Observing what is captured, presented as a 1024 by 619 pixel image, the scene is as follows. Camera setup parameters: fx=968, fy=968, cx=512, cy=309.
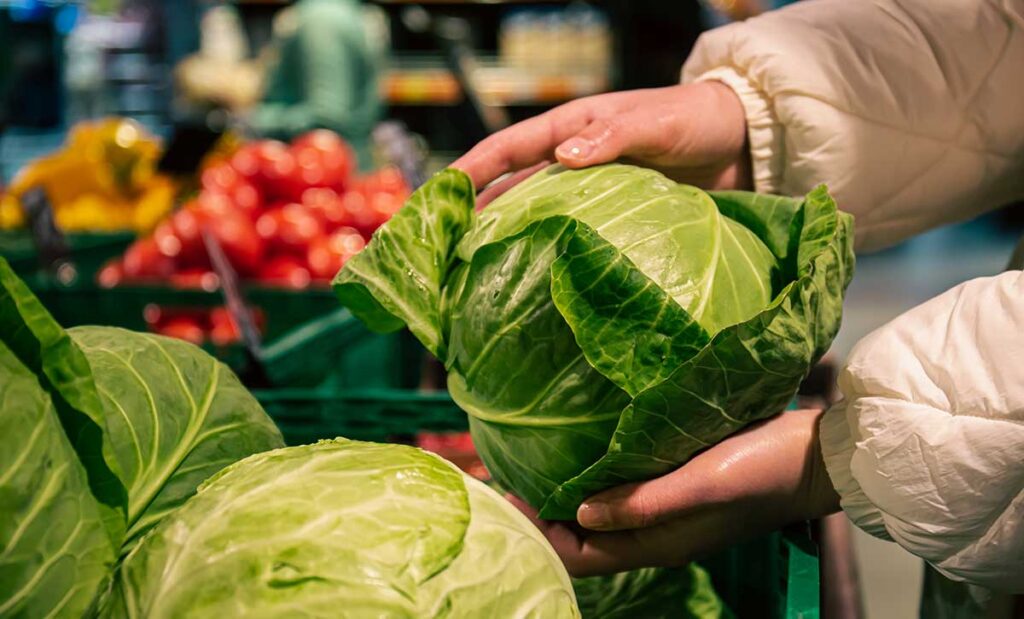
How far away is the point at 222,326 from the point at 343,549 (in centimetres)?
214

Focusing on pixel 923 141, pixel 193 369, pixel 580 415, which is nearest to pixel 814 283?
pixel 580 415

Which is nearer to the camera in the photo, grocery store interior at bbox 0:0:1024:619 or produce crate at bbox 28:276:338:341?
grocery store interior at bbox 0:0:1024:619

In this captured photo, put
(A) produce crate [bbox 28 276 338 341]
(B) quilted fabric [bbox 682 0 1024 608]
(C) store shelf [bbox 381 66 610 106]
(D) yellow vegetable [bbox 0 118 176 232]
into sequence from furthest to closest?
(C) store shelf [bbox 381 66 610 106], (D) yellow vegetable [bbox 0 118 176 232], (A) produce crate [bbox 28 276 338 341], (B) quilted fabric [bbox 682 0 1024 608]

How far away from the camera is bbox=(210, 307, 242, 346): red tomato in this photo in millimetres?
2723

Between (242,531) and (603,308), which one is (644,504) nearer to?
(603,308)

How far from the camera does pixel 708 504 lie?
1099 millimetres

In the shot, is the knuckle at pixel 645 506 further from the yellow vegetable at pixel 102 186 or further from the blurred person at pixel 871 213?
the yellow vegetable at pixel 102 186

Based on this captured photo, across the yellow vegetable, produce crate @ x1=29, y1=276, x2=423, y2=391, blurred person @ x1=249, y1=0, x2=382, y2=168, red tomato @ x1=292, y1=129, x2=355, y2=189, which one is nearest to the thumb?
produce crate @ x1=29, y1=276, x2=423, y2=391

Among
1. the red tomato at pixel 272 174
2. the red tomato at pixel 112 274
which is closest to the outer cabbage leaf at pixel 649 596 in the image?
the red tomato at pixel 112 274

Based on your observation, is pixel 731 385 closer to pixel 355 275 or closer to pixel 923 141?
pixel 355 275

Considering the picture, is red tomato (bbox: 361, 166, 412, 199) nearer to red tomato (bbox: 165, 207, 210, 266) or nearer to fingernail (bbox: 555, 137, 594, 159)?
red tomato (bbox: 165, 207, 210, 266)


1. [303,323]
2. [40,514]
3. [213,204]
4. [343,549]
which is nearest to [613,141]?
[343,549]

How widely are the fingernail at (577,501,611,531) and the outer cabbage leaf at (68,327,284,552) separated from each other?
370 mm

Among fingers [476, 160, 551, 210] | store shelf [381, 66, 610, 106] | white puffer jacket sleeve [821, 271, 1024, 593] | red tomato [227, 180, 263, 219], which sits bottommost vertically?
store shelf [381, 66, 610, 106]
